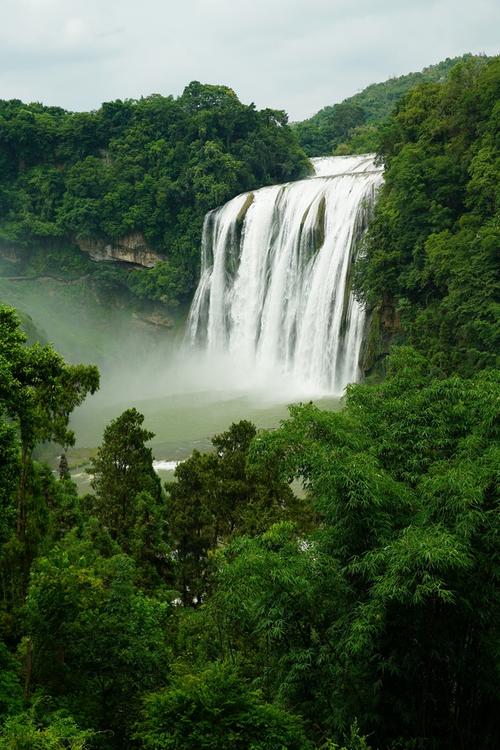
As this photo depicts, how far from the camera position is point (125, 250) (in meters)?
45.3

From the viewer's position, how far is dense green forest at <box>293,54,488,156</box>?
5416 cm

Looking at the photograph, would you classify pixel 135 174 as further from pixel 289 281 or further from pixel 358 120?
pixel 358 120

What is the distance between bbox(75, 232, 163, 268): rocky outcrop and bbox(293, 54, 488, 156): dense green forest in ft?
50.1

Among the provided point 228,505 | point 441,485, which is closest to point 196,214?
point 228,505

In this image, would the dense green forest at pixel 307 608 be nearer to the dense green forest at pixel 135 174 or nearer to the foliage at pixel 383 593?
the foliage at pixel 383 593

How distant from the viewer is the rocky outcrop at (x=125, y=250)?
44844 millimetres

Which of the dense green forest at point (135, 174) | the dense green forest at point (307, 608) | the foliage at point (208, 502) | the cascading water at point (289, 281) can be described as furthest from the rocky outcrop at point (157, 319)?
the dense green forest at point (307, 608)

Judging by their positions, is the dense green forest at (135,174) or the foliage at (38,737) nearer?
the foliage at (38,737)

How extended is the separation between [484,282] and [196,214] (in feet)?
80.1

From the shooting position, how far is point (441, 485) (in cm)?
731

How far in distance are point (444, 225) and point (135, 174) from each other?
25.8 metres

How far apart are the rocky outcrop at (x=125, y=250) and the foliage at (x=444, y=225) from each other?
1990 centimetres

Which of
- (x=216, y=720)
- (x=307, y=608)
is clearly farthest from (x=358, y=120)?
(x=216, y=720)

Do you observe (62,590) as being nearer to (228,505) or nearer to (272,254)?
(228,505)
